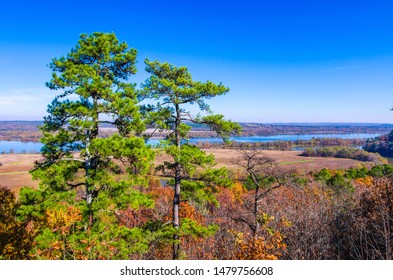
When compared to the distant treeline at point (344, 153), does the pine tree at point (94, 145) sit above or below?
above

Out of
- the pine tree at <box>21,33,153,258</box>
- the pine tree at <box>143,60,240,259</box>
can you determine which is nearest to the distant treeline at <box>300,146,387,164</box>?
the pine tree at <box>143,60,240,259</box>

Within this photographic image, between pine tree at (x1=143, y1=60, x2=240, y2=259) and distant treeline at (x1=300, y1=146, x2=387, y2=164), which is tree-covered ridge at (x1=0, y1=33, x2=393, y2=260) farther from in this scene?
distant treeline at (x1=300, y1=146, x2=387, y2=164)

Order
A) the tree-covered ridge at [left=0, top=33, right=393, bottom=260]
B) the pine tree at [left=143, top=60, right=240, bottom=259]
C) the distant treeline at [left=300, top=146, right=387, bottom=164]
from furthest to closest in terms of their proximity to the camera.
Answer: the distant treeline at [left=300, top=146, right=387, bottom=164] < the pine tree at [left=143, top=60, right=240, bottom=259] < the tree-covered ridge at [left=0, top=33, right=393, bottom=260]

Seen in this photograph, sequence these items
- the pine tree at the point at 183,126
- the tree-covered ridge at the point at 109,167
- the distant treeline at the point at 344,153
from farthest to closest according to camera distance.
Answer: the distant treeline at the point at 344,153 < the pine tree at the point at 183,126 < the tree-covered ridge at the point at 109,167

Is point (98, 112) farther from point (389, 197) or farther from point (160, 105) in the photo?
point (389, 197)

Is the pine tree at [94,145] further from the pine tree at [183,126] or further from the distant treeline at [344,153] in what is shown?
the distant treeline at [344,153]

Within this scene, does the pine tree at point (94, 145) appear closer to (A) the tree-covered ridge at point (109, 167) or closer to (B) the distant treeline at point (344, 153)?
(A) the tree-covered ridge at point (109, 167)

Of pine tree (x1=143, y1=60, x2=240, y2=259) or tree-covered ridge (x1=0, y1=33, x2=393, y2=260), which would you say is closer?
tree-covered ridge (x1=0, y1=33, x2=393, y2=260)

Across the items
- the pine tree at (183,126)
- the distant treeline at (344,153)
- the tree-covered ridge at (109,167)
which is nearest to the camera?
the tree-covered ridge at (109,167)

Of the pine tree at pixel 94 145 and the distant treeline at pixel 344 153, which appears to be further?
the distant treeline at pixel 344 153

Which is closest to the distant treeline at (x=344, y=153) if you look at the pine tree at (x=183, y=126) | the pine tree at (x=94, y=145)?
the pine tree at (x=183, y=126)

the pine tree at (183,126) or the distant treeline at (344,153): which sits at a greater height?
the pine tree at (183,126)
